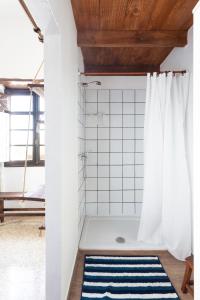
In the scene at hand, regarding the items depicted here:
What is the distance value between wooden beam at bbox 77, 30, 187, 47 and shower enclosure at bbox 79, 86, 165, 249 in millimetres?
1094

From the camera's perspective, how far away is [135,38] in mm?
2676

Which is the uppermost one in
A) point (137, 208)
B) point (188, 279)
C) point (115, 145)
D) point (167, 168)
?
point (115, 145)

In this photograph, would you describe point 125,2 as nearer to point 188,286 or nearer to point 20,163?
point 188,286

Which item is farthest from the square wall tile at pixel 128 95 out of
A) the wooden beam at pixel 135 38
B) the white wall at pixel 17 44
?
the white wall at pixel 17 44

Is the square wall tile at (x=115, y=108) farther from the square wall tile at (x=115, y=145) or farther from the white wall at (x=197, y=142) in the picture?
the white wall at (x=197, y=142)

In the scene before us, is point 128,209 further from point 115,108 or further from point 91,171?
point 115,108

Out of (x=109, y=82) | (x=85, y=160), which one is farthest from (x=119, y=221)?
(x=109, y=82)

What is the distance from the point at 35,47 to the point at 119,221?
107 inches

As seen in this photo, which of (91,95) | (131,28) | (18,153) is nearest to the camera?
(131,28)

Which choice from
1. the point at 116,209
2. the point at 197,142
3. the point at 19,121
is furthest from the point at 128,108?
the point at 197,142

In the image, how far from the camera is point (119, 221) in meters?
3.65

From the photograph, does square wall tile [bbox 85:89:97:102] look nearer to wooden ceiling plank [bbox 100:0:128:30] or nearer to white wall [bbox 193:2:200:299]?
wooden ceiling plank [bbox 100:0:128:30]

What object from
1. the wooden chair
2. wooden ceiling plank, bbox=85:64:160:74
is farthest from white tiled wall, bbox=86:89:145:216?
the wooden chair

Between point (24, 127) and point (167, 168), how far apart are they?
106 inches
